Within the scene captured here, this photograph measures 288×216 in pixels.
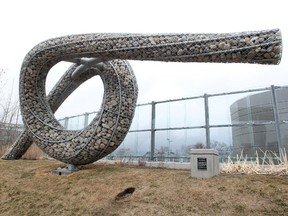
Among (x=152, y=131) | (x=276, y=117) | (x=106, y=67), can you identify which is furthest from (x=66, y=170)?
(x=276, y=117)

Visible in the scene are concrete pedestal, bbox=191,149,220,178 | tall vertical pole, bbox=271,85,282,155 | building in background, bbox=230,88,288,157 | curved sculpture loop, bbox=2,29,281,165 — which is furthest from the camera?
building in background, bbox=230,88,288,157

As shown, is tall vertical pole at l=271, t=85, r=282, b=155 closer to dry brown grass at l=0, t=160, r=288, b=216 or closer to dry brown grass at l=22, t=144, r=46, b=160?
dry brown grass at l=0, t=160, r=288, b=216

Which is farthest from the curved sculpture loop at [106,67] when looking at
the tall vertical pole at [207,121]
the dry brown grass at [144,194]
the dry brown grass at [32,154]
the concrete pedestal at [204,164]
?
the dry brown grass at [32,154]

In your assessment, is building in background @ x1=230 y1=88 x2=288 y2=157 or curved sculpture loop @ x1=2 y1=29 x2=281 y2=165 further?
building in background @ x1=230 y1=88 x2=288 y2=157

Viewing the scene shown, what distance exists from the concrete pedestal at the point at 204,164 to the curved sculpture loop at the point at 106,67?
1.62m

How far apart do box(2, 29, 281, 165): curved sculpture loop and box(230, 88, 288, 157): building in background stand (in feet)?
9.84

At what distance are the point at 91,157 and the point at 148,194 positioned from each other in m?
2.30

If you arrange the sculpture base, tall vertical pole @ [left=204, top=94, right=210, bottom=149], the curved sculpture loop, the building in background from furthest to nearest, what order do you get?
tall vertical pole @ [left=204, top=94, right=210, bottom=149], the building in background, the sculpture base, the curved sculpture loop

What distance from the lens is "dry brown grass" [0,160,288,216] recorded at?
3756mm

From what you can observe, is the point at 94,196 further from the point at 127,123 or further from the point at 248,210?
the point at 248,210

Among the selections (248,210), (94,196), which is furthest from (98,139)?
(248,210)

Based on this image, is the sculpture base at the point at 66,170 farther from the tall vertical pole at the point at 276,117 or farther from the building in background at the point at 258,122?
the tall vertical pole at the point at 276,117

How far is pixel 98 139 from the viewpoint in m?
6.17

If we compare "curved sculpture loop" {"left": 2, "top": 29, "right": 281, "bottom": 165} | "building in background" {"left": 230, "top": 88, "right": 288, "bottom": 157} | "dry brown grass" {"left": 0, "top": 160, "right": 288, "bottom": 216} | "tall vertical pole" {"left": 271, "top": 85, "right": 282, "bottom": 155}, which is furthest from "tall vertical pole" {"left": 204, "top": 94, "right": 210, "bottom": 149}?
"dry brown grass" {"left": 0, "top": 160, "right": 288, "bottom": 216}
